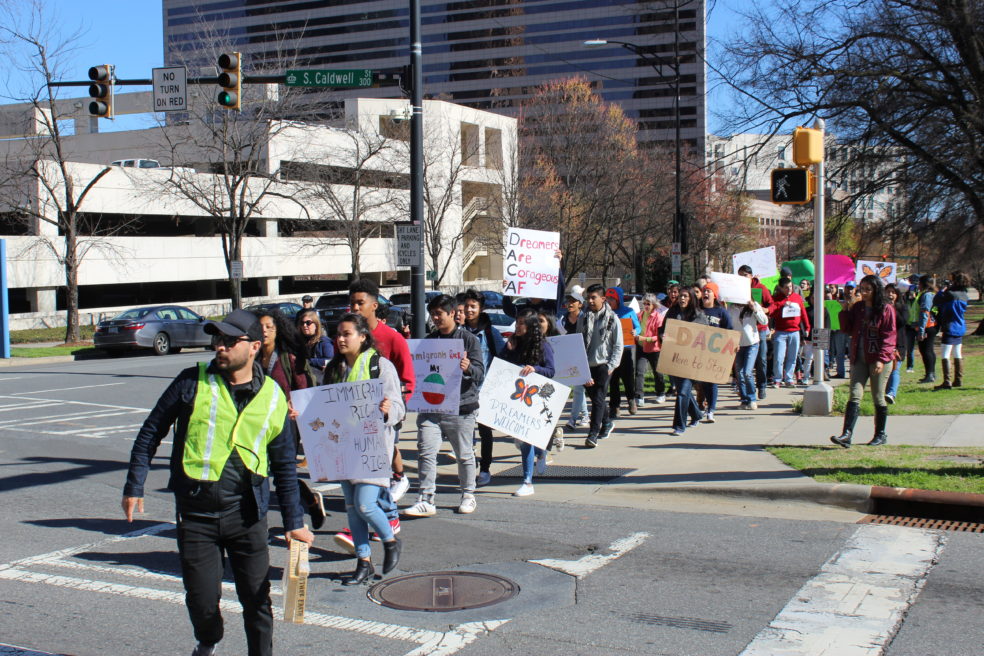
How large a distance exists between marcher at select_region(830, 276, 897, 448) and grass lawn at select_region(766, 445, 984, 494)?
283mm

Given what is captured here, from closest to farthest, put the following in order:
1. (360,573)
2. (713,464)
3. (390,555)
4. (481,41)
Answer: (360,573), (390,555), (713,464), (481,41)

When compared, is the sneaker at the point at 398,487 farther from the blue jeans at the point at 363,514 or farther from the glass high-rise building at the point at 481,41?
the glass high-rise building at the point at 481,41

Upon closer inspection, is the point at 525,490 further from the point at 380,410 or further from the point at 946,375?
the point at 946,375

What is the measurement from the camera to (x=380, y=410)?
6164mm

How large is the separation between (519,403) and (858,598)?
386cm

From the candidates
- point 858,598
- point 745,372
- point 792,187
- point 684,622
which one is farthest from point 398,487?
point 745,372

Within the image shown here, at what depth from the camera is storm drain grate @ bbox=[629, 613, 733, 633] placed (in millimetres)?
5230

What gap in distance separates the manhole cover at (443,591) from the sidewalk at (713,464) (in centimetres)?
258

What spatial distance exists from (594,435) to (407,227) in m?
4.11

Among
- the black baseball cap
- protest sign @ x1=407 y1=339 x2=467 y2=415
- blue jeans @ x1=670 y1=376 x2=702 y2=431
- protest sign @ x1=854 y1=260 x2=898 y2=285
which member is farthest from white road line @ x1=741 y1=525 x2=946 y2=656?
protest sign @ x1=854 y1=260 x2=898 y2=285

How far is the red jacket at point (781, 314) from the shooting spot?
1468cm

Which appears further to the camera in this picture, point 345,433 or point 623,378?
point 623,378

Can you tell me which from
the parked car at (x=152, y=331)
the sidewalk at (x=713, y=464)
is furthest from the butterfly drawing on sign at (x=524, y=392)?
the parked car at (x=152, y=331)

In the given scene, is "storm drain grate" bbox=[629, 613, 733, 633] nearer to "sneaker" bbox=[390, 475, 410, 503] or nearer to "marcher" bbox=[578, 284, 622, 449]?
"sneaker" bbox=[390, 475, 410, 503]
